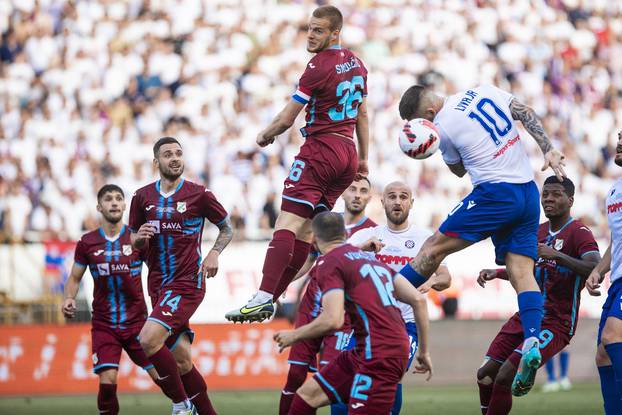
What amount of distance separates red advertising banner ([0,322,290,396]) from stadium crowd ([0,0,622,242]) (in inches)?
68.6

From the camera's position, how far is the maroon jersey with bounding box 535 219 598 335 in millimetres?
10953

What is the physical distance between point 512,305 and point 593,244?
10.2 meters

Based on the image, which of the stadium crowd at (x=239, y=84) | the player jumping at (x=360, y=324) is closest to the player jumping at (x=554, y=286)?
the player jumping at (x=360, y=324)

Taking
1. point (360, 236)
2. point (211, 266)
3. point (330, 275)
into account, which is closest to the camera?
point (330, 275)

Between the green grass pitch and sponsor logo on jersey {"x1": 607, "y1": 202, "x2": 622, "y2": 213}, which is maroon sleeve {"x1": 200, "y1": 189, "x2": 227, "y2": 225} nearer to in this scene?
the green grass pitch

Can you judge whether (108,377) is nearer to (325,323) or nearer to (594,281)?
(325,323)

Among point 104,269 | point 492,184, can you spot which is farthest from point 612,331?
point 104,269

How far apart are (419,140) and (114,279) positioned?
5016 mm

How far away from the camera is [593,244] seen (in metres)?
10.9

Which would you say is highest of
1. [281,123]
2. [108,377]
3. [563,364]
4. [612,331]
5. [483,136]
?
[281,123]

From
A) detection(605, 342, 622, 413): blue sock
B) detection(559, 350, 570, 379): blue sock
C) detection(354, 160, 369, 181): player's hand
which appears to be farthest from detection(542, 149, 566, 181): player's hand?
detection(559, 350, 570, 379): blue sock

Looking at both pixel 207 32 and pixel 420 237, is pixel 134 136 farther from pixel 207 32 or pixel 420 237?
pixel 420 237

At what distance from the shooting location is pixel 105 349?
496 inches

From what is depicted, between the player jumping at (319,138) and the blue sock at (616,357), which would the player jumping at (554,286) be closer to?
the blue sock at (616,357)
